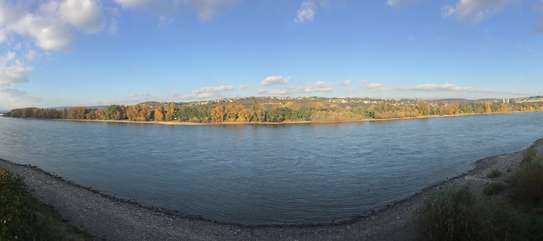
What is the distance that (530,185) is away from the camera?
16703 millimetres

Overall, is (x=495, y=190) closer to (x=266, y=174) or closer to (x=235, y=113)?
(x=266, y=174)

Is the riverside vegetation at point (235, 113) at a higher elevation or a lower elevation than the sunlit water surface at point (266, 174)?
higher


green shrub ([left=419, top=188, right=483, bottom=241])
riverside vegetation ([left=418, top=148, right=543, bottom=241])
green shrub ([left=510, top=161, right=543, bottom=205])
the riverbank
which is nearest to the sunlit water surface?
the riverbank

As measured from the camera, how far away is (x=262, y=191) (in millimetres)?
29531

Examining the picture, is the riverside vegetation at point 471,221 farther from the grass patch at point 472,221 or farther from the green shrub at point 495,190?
the green shrub at point 495,190

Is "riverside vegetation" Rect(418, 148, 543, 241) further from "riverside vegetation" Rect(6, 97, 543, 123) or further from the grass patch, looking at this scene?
"riverside vegetation" Rect(6, 97, 543, 123)

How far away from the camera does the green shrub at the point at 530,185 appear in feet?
53.8

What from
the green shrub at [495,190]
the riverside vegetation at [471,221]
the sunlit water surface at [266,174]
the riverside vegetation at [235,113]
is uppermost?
the riverside vegetation at [235,113]

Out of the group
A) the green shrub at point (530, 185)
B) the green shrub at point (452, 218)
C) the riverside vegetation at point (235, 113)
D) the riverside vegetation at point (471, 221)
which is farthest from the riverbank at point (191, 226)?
the riverside vegetation at point (235, 113)

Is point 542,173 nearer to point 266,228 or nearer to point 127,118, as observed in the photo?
point 266,228

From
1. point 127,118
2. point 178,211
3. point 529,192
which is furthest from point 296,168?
point 127,118

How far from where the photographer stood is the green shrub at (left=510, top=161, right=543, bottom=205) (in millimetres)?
16391

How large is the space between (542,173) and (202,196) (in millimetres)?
20205

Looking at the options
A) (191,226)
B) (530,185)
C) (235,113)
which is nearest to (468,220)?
(530,185)
